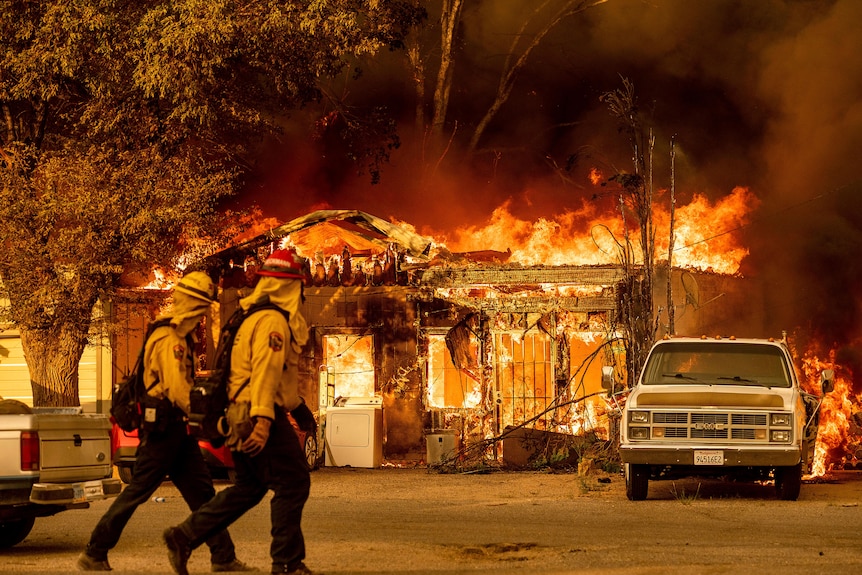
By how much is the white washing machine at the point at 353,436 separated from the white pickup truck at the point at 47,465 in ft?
37.1

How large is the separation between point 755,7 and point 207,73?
2218 cm

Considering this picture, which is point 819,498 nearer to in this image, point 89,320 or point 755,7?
point 89,320

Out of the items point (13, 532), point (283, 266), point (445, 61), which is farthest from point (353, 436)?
point (445, 61)

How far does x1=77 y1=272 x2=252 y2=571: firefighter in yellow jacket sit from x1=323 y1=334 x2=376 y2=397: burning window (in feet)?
47.8

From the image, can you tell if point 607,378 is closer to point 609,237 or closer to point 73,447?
point 73,447

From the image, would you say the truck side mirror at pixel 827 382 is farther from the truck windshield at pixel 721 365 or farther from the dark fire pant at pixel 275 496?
the dark fire pant at pixel 275 496

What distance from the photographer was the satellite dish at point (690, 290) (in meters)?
23.8

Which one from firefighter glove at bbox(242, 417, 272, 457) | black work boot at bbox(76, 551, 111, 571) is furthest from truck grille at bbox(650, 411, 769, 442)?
firefighter glove at bbox(242, 417, 272, 457)

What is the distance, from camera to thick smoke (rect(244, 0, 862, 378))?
109 ft

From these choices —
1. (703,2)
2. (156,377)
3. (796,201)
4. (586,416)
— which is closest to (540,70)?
(703,2)

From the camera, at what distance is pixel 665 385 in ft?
51.5

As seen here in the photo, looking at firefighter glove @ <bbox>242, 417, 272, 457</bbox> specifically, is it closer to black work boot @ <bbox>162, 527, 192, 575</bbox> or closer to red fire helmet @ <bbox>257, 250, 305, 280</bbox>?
black work boot @ <bbox>162, 527, 192, 575</bbox>

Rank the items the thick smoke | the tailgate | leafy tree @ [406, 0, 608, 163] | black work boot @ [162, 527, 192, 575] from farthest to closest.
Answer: leafy tree @ [406, 0, 608, 163], the thick smoke, the tailgate, black work boot @ [162, 527, 192, 575]

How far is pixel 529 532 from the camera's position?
38.5ft
